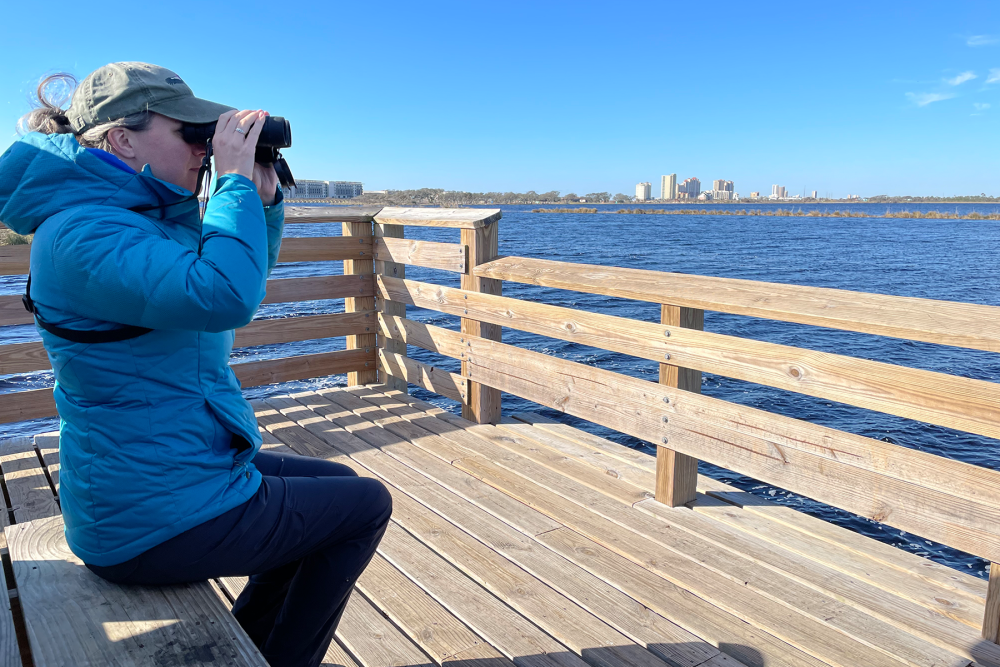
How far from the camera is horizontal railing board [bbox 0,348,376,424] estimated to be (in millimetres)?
3766

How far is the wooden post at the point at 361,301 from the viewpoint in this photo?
15.3 ft

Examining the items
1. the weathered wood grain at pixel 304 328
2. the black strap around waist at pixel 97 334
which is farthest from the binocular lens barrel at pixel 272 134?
the weathered wood grain at pixel 304 328

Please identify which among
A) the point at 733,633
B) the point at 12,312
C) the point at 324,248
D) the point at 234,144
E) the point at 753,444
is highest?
the point at 234,144

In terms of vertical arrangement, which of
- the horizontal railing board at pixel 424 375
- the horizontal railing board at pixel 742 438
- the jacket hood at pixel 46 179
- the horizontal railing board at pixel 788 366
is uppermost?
the jacket hood at pixel 46 179

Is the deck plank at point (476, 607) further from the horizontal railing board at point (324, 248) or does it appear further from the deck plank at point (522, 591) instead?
the horizontal railing board at point (324, 248)

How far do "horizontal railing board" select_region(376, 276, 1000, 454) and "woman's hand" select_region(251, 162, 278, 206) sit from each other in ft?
5.33

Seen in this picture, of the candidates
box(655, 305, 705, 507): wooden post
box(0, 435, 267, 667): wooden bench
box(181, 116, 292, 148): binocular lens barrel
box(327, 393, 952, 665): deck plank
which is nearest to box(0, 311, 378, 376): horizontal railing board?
box(327, 393, 952, 665): deck plank

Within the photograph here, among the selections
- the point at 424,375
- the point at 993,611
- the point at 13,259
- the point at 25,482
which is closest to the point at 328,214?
the point at 424,375

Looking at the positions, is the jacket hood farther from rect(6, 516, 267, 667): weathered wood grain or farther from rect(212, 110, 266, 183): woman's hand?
rect(6, 516, 267, 667): weathered wood grain

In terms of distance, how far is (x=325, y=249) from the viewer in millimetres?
4543

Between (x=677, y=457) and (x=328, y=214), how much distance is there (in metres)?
2.75

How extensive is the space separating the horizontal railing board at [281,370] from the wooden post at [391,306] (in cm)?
15

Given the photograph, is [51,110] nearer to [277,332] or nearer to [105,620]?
[105,620]

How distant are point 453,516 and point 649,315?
12.6 metres
